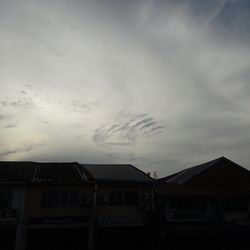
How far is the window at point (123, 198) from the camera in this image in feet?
91.1

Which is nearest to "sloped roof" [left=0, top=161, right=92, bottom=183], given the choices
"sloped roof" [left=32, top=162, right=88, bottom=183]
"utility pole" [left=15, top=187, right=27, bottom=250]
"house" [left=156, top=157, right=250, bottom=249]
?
"sloped roof" [left=32, top=162, right=88, bottom=183]

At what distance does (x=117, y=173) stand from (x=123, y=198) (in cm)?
303

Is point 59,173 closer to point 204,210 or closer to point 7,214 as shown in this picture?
point 7,214

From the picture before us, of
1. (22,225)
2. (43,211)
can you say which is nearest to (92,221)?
(43,211)

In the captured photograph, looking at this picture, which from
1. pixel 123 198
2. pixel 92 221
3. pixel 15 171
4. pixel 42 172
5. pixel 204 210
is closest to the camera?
pixel 92 221

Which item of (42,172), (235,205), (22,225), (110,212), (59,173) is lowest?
(22,225)

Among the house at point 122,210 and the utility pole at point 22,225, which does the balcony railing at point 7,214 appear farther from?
the house at point 122,210

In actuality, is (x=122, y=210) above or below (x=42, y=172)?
below

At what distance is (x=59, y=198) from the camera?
87.9 ft

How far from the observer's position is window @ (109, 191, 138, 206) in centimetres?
2777

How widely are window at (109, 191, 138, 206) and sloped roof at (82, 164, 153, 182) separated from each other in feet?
3.85

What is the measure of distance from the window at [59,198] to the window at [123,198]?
2989 mm

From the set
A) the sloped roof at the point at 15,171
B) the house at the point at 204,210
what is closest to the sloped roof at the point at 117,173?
the house at the point at 204,210

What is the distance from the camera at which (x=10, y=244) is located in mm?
24969
